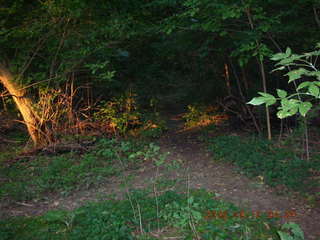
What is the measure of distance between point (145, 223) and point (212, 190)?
1576mm

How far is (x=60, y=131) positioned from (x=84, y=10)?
2840mm

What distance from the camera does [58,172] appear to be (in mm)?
6383

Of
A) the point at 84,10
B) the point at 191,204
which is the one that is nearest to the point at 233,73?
the point at 84,10

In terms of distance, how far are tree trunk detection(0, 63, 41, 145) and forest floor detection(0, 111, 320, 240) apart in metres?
2.97

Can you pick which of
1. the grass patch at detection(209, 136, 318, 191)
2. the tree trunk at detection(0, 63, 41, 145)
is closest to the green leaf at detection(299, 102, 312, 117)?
the grass patch at detection(209, 136, 318, 191)

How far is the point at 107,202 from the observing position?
15.6 ft

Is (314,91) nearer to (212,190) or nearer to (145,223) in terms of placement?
(145,223)

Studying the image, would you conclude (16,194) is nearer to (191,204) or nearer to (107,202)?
(107,202)

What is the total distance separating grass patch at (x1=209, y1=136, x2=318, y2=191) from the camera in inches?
207

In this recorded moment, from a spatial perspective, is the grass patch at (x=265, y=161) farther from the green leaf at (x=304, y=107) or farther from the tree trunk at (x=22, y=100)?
the tree trunk at (x=22, y=100)

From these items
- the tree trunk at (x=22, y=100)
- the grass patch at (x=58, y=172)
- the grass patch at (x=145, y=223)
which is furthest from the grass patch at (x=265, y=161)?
the tree trunk at (x=22, y=100)

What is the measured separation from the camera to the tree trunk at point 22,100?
7.90 metres
